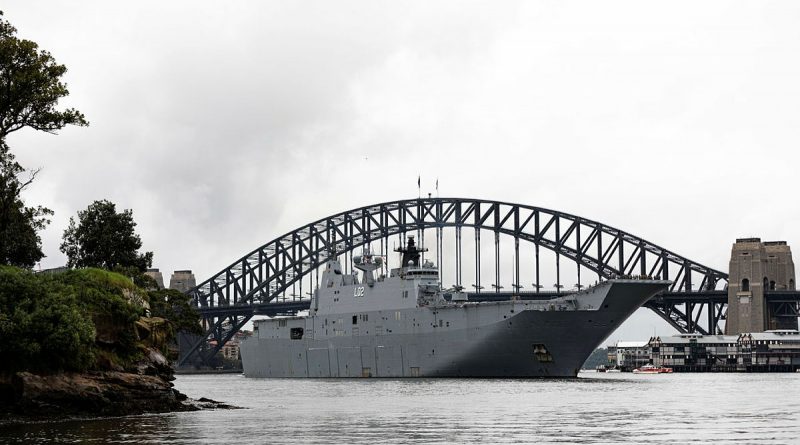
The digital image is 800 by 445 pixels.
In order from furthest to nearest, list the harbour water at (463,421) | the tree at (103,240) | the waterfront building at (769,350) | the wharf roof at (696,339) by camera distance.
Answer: the wharf roof at (696,339)
the waterfront building at (769,350)
the tree at (103,240)
the harbour water at (463,421)

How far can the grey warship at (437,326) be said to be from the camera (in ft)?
303

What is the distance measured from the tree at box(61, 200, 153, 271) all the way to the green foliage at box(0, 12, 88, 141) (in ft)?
105

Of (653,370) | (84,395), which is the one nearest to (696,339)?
(653,370)

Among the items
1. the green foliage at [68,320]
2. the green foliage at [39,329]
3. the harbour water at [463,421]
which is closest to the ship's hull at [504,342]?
the harbour water at [463,421]

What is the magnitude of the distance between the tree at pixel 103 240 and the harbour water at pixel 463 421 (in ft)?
65.9

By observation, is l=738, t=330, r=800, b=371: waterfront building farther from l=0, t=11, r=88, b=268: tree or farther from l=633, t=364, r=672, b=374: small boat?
l=0, t=11, r=88, b=268: tree

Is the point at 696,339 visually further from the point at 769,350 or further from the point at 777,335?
the point at 769,350

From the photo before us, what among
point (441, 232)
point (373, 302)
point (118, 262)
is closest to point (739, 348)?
point (441, 232)

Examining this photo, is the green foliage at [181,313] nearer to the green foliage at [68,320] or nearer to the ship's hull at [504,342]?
the ship's hull at [504,342]

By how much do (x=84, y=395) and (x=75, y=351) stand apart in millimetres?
1931

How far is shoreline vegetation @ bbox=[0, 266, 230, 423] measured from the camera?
48.4 meters

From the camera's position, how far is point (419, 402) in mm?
63281

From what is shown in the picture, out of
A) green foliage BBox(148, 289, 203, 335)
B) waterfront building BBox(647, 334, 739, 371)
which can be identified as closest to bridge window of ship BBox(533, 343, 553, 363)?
green foliage BBox(148, 289, 203, 335)

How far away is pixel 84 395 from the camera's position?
4991cm
